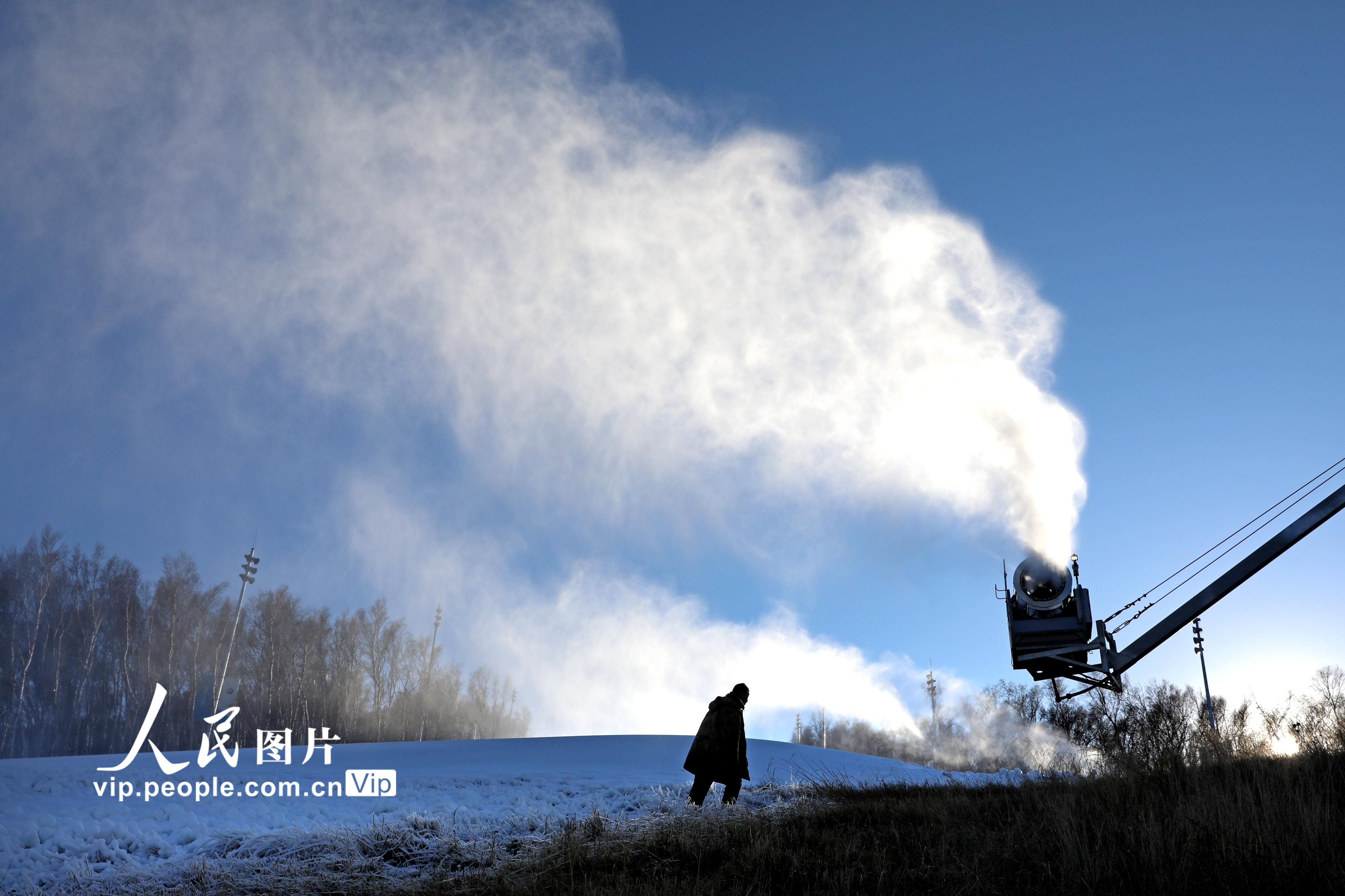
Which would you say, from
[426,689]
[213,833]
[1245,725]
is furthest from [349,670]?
[1245,725]

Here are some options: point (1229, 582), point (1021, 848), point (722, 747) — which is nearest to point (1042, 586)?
point (1229, 582)

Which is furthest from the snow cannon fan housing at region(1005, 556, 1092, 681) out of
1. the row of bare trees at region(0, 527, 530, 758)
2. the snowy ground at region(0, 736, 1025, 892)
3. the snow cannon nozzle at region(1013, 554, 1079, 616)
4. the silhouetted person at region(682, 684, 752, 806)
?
the row of bare trees at region(0, 527, 530, 758)

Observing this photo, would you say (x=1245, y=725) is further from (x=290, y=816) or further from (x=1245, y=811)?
(x=290, y=816)

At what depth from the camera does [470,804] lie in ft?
37.6

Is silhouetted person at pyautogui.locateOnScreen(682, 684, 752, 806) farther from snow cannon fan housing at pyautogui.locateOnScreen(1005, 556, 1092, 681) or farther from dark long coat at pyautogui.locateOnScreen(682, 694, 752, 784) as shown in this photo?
snow cannon fan housing at pyautogui.locateOnScreen(1005, 556, 1092, 681)

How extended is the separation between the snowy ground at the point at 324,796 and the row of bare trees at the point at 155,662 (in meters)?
31.9

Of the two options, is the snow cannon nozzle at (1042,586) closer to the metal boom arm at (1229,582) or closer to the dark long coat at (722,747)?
the metal boom arm at (1229,582)

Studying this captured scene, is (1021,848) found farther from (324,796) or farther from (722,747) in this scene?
(324,796)

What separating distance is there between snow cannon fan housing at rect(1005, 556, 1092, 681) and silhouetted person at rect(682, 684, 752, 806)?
587 cm

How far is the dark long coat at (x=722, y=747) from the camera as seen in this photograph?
10766 mm

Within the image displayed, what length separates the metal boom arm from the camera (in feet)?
46.1

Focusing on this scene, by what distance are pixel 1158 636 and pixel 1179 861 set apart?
1159 centimetres

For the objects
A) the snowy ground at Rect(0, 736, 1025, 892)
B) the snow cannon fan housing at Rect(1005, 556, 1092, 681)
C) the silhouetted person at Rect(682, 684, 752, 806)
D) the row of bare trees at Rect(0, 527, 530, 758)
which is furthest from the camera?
the row of bare trees at Rect(0, 527, 530, 758)

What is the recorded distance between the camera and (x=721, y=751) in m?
10.9
